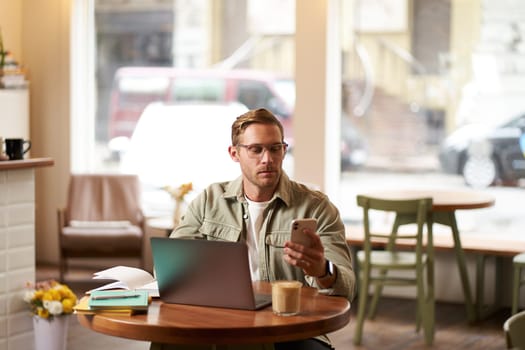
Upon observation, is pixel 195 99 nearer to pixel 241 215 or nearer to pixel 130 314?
pixel 241 215

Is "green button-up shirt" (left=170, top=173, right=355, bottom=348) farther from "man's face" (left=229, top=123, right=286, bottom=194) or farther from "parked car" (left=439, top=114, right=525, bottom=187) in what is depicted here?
"parked car" (left=439, top=114, right=525, bottom=187)

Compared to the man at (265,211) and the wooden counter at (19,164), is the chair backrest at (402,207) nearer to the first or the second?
the wooden counter at (19,164)

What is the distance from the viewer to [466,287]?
6398 millimetres

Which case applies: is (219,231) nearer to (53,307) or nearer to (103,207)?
(53,307)

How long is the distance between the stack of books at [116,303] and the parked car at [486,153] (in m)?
4.61

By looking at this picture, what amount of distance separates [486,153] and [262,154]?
165 inches

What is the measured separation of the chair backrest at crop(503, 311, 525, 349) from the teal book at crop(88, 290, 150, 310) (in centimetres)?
111

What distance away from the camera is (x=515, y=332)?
228 cm

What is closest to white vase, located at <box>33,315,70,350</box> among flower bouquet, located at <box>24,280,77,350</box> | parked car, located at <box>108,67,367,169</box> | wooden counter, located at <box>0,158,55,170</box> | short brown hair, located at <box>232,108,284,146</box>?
flower bouquet, located at <box>24,280,77,350</box>

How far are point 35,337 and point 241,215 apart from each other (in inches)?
90.0

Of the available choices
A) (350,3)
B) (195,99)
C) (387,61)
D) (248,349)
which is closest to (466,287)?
(387,61)

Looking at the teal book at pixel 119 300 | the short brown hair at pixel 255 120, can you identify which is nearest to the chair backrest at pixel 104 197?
the short brown hair at pixel 255 120

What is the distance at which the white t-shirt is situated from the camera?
337cm

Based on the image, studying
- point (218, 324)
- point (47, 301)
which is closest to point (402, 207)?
point (47, 301)
